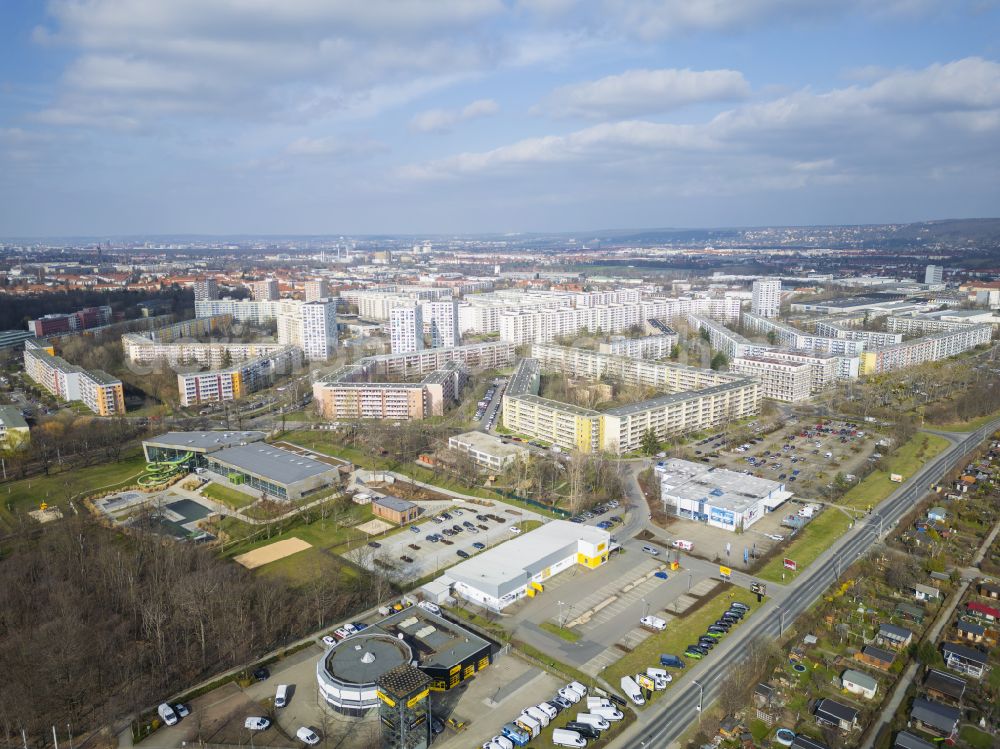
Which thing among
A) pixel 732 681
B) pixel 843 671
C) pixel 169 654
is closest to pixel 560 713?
pixel 732 681

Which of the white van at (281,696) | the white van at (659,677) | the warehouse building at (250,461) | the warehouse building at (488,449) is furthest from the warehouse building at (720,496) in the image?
the white van at (281,696)

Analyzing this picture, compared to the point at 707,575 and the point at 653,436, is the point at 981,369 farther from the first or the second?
the point at 707,575

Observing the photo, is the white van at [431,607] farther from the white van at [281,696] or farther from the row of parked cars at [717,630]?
the row of parked cars at [717,630]

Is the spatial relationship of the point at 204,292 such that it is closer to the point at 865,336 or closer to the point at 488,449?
the point at 488,449

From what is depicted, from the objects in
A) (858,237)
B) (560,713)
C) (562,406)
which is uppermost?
(858,237)

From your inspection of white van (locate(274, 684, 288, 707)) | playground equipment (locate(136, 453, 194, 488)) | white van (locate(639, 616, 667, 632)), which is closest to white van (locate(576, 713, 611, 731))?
white van (locate(639, 616, 667, 632))

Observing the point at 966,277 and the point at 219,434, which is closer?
the point at 219,434
